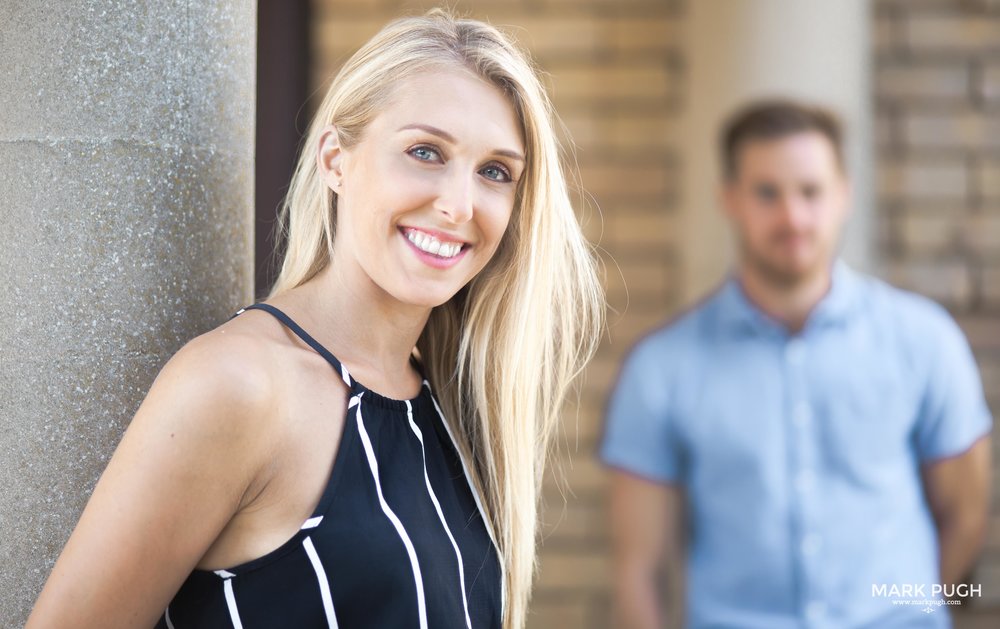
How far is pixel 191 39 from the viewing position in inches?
60.7

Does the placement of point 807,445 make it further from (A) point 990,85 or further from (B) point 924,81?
(A) point 990,85

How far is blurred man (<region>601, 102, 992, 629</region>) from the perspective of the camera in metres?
2.93

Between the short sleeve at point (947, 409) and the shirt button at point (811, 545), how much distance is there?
37 cm

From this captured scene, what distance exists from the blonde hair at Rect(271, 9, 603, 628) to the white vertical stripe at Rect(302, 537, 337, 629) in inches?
15.7

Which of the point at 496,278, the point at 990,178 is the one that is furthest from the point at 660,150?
the point at 496,278

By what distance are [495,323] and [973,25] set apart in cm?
289

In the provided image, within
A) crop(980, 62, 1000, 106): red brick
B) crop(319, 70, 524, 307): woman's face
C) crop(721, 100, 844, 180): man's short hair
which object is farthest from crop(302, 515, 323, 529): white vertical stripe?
crop(980, 62, 1000, 106): red brick

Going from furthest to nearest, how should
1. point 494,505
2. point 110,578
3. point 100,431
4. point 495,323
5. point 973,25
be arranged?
1. point 973,25
2. point 495,323
3. point 494,505
4. point 100,431
5. point 110,578

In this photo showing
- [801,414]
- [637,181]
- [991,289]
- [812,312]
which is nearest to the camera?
[801,414]

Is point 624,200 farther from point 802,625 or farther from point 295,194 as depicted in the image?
point 295,194

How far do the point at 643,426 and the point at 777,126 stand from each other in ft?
3.04

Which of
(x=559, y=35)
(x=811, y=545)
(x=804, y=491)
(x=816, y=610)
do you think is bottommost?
(x=816, y=610)

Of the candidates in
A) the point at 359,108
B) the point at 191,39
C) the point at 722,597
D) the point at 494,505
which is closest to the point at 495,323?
the point at 494,505

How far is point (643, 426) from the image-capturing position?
3.08 meters
